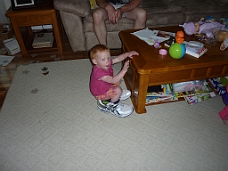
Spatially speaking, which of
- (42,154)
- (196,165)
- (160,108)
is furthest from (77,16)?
(196,165)

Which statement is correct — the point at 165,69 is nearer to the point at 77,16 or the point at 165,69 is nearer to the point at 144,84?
the point at 144,84

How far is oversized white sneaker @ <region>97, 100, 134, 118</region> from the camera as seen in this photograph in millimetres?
1600

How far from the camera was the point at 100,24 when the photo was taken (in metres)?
2.06

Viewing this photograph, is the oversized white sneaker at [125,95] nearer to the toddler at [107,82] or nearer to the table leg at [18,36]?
the toddler at [107,82]

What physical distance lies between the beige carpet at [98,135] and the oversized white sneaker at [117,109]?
0.15 ft

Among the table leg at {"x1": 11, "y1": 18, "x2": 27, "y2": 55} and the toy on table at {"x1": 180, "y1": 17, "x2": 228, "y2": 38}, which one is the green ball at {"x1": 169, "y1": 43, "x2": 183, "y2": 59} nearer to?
the toy on table at {"x1": 180, "y1": 17, "x2": 228, "y2": 38}

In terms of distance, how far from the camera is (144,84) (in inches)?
56.2

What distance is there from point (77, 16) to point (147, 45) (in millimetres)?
966

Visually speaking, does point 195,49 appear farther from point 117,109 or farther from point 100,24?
point 100,24

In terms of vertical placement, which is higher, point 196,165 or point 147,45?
point 147,45

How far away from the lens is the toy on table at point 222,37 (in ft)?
4.86

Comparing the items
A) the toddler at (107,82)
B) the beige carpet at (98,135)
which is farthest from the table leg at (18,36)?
the toddler at (107,82)

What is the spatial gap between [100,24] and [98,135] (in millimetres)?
Answer: 1190

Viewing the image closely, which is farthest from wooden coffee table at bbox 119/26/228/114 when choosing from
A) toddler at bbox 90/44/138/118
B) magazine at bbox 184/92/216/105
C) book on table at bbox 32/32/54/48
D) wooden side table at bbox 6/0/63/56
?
book on table at bbox 32/32/54/48
